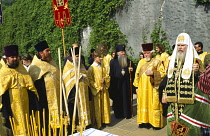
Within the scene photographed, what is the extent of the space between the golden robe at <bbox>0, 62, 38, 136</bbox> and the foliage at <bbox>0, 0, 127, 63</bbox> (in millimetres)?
7330

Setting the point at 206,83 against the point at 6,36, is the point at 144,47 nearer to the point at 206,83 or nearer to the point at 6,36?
the point at 206,83

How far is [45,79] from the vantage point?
461 centimetres

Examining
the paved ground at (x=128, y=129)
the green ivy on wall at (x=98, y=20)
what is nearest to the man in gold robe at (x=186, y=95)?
the paved ground at (x=128, y=129)

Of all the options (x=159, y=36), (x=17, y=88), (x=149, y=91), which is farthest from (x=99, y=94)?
(x=159, y=36)

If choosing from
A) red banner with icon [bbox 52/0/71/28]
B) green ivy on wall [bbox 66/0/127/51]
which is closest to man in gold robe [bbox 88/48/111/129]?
red banner with icon [bbox 52/0/71/28]

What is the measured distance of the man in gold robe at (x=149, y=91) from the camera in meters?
5.17

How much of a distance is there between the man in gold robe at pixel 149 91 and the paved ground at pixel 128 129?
14 cm

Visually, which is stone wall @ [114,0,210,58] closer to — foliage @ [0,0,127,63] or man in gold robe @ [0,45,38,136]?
foliage @ [0,0,127,63]

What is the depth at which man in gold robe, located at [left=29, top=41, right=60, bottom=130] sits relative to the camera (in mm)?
4598

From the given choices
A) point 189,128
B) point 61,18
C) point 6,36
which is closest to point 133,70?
point 189,128

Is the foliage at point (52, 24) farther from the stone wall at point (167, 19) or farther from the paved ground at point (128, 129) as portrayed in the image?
the paved ground at point (128, 129)

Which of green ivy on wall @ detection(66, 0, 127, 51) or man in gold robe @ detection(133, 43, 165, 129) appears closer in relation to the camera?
man in gold robe @ detection(133, 43, 165, 129)

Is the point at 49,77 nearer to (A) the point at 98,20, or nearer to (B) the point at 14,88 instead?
(B) the point at 14,88

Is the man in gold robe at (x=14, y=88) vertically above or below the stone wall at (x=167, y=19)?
below
